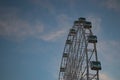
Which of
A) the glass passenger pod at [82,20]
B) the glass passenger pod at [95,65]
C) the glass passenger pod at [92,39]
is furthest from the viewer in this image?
the glass passenger pod at [82,20]

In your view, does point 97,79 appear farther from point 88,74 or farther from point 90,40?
point 90,40

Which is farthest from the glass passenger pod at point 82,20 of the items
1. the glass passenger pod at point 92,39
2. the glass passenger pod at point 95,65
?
the glass passenger pod at point 95,65

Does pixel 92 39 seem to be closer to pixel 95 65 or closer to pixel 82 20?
pixel 95 65

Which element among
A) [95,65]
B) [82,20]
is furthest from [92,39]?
[82,20]

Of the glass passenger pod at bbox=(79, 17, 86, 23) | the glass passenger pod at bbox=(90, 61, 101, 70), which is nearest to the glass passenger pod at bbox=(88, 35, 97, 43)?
the glass passenger pod at bbox=(90, 61, 101, 70)

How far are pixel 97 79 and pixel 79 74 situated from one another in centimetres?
584

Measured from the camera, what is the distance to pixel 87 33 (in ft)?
105

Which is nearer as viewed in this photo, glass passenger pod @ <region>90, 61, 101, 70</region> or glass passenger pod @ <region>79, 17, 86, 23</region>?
glass passenger pod @ <region>90, 61, 101, 70</region>

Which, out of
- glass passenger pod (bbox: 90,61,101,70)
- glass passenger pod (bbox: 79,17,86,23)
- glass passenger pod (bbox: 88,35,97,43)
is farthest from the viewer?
glass passenger pod (bbox: 79,17,86,23)

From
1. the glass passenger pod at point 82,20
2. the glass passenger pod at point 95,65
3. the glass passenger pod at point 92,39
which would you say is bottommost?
the glass passenger pod at point 95,65

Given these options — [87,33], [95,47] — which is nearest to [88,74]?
[95,47]

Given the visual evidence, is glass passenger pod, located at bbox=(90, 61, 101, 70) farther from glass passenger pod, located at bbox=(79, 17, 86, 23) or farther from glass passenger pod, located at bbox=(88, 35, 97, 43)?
glass passenger pod, located at bbox=(79, 17, 86, 23)

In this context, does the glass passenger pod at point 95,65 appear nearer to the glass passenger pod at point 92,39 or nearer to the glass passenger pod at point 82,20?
the glass passenger pod at point 92,39

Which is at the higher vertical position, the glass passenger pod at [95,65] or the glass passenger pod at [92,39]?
the glass passenger pod at [92,39]
